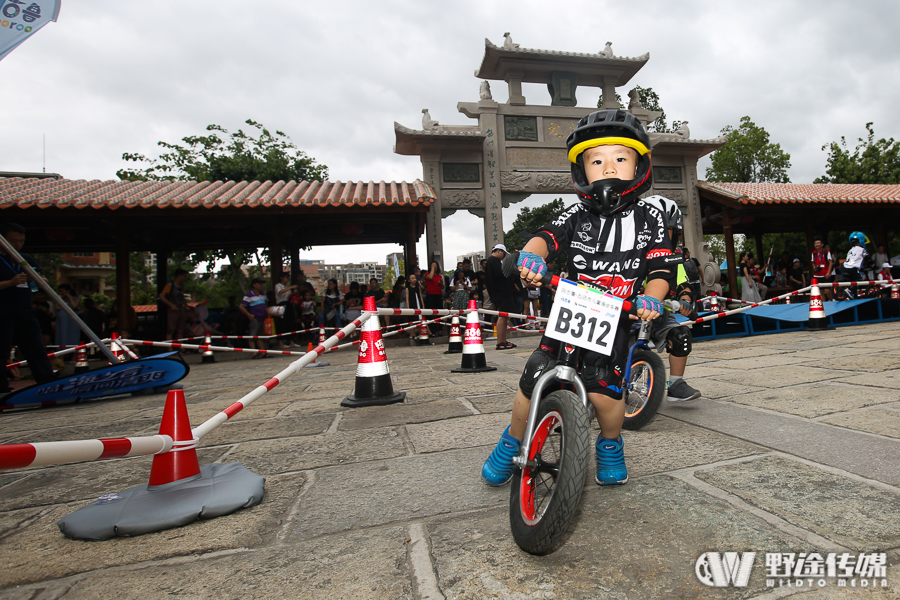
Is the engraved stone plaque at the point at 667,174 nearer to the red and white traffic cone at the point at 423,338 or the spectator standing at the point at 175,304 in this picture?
the red and white traffic cone at the point at 423,338

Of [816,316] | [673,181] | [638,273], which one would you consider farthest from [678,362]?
[673,181]

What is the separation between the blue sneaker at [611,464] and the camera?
1929 millimetres

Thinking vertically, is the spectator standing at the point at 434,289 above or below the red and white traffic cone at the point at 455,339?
above

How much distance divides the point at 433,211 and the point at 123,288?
7283 millimetres

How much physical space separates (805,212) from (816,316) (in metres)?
8.39

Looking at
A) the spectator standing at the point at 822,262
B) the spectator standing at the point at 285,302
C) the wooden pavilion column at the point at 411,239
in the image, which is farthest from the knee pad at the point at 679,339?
the spectator standing at the point at 822,262

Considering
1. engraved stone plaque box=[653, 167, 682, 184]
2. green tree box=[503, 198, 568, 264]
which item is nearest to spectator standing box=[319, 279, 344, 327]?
engraved stone plaque box=[653, 167, 682, 184]

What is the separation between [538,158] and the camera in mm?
13461

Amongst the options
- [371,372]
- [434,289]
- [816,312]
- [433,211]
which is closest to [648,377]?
[371,372]

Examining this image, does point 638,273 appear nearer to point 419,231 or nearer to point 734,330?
point 734,330

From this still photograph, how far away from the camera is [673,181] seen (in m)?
14.8

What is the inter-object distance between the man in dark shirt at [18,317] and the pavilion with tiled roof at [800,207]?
14.7 m

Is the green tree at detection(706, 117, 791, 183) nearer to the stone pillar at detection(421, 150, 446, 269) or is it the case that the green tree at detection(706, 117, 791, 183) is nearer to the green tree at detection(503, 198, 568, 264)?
the green tree at detection(503, 198, 568, 264)

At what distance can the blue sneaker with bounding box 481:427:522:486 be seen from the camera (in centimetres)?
193
